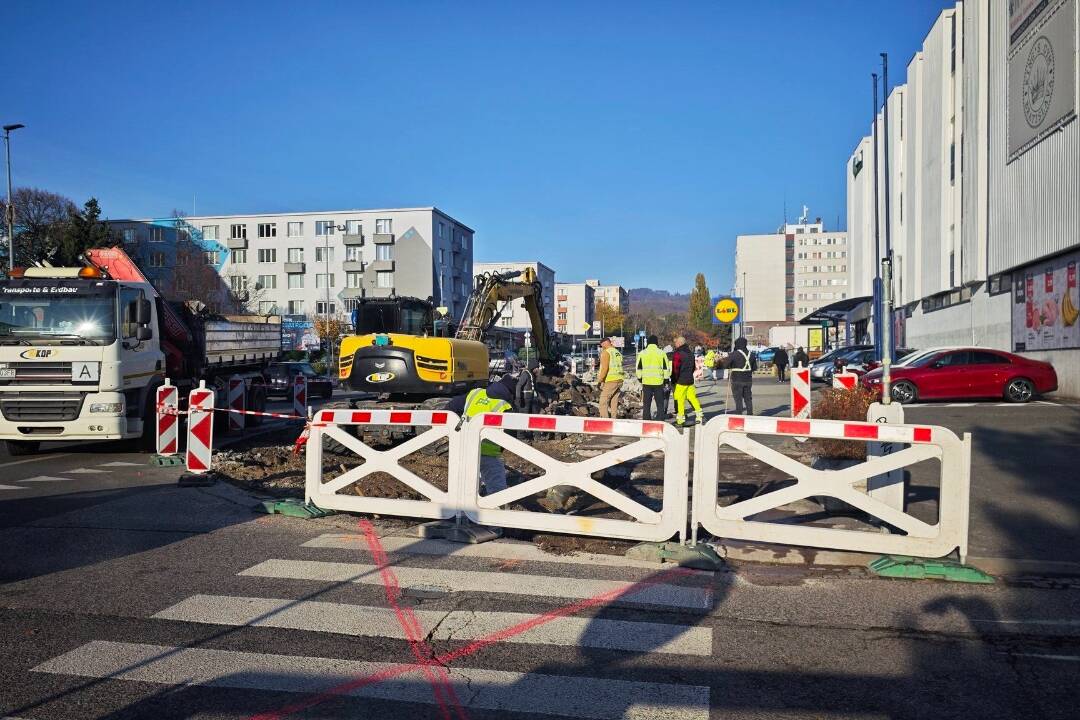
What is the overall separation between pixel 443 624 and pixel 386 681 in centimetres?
93

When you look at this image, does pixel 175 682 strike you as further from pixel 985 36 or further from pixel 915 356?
pixel 985 36

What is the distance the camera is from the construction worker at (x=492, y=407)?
8430mm

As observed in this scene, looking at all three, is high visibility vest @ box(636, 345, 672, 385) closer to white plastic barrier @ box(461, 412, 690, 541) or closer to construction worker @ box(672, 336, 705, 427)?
construction worker @ box(672, 336, 705, 427)

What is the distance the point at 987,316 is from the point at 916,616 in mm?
26388

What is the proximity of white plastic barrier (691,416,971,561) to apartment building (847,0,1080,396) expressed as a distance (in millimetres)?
14641

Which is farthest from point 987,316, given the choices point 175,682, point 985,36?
point 175,682

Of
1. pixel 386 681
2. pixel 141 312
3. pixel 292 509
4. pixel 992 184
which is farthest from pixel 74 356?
pixel 992 184

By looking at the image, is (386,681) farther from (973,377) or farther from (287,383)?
(287,383)

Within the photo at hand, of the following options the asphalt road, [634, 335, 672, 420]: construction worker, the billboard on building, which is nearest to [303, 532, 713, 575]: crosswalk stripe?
the asphalt road

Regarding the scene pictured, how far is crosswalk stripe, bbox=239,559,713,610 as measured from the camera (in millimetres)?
5964

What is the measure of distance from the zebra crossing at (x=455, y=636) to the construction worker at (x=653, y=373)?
30.0ft

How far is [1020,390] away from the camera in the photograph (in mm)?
21219

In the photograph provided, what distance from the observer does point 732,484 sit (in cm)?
1068

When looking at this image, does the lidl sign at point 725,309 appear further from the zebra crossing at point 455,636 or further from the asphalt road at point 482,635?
the zebra crossing at point 455,636
